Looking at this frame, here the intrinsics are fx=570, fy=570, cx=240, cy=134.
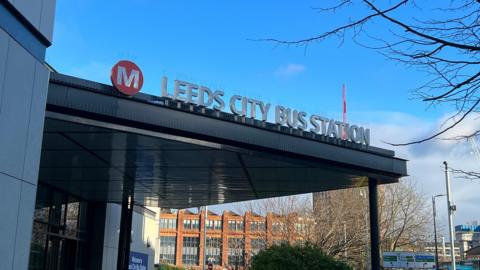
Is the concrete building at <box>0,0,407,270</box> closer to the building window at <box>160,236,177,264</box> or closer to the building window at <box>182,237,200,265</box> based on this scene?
the building window at <box>182,237,200,265</box>

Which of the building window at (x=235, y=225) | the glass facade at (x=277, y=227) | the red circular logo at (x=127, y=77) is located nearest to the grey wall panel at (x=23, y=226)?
the red circular logo at (x=127, y=77)

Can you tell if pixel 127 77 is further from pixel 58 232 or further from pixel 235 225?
pixel 235 225

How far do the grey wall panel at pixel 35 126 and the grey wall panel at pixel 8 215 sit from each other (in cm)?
37

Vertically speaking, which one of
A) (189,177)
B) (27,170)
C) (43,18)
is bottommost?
(27,170)

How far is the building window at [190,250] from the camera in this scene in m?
135

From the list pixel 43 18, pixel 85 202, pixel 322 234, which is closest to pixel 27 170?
pixel 43 18

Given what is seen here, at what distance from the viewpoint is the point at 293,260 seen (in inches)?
543

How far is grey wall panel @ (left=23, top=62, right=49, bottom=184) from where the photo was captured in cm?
782

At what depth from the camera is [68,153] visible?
1275 cm

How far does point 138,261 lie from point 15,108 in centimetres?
1806

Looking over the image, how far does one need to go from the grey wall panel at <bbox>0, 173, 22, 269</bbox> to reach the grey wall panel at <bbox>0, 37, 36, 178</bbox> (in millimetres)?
140

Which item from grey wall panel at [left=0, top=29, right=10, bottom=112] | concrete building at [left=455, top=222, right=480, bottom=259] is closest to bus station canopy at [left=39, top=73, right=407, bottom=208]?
grey wall panel at [left=0, top=29, right=10, bottom=112]

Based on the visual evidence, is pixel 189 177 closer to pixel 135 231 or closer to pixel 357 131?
pixel 357 131

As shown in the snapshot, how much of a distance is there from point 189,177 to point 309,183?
3368 mm
